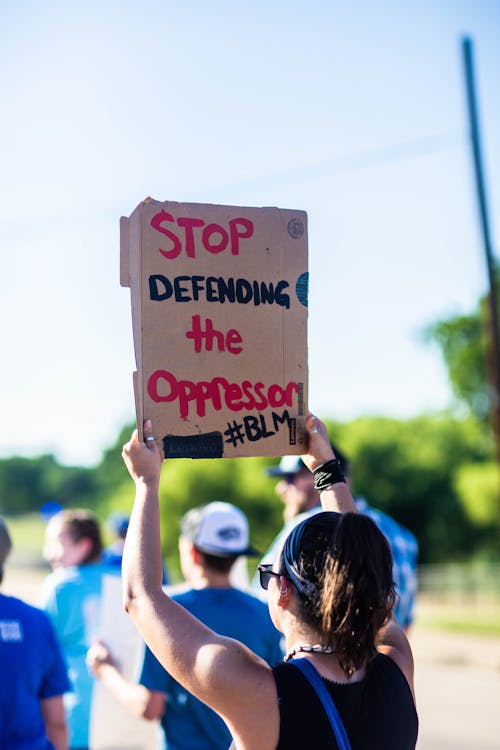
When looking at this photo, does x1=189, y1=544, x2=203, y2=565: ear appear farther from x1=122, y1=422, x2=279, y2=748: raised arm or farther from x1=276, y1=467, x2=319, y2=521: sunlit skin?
x1=122, y1=422, x2=279, y2=748: raised arm

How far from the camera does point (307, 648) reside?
1.93m

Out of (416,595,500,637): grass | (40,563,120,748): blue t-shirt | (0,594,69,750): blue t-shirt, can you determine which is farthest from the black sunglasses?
(416,595,500,637): grass

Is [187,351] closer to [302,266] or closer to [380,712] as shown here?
[302,266]

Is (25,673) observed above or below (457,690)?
above

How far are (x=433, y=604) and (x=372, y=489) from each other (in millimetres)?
13111

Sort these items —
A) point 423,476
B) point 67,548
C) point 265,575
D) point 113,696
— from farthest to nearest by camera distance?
point 423,476 → point 113,696 → point 67,548 → point 265,575

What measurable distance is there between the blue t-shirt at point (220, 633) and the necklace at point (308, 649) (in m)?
1.27

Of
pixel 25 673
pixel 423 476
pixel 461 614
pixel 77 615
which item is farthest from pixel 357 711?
pixel 423 476

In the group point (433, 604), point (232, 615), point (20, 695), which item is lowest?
point (433, 604)

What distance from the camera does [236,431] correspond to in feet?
7.90

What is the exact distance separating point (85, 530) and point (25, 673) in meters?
1.89

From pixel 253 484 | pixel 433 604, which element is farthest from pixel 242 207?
pixel 253 484

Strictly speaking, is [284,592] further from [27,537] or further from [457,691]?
[27,537]

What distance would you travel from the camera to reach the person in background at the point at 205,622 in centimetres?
313
